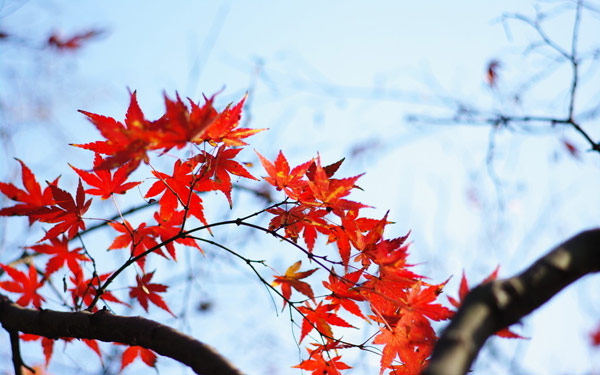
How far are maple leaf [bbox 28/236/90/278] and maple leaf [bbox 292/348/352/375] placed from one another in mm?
912

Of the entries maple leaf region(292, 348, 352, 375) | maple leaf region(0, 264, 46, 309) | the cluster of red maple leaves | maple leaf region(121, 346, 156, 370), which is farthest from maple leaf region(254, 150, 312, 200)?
maple leaf region(0, 264, 46, 309)

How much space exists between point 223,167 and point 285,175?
18cm

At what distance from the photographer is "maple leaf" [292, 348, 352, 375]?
5.38 ft

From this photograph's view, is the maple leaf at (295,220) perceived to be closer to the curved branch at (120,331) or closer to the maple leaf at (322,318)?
the maple leaf at (322,318)

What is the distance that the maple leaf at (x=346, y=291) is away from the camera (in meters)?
1.57

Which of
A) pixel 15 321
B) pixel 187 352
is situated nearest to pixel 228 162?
pixel 187 352

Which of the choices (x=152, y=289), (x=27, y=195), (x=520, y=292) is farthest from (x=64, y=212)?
(x=520, y=292)

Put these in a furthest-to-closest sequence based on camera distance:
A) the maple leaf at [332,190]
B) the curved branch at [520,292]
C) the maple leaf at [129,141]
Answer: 1. the maple leaf at [332,190]
2. the maple leaf at [129,141]
3. the curved branch at [520,292]

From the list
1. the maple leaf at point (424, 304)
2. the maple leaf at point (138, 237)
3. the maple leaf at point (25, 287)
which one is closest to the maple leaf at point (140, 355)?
the maple leaf at point (138, 237)

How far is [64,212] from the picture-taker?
5.32ft

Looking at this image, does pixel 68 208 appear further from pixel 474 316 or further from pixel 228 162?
pixel 474 316

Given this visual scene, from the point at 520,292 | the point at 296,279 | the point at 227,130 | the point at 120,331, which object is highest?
the point at 227,130

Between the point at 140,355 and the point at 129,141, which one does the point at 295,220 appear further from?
the point at 140,355

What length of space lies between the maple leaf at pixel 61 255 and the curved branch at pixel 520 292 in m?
1.56
